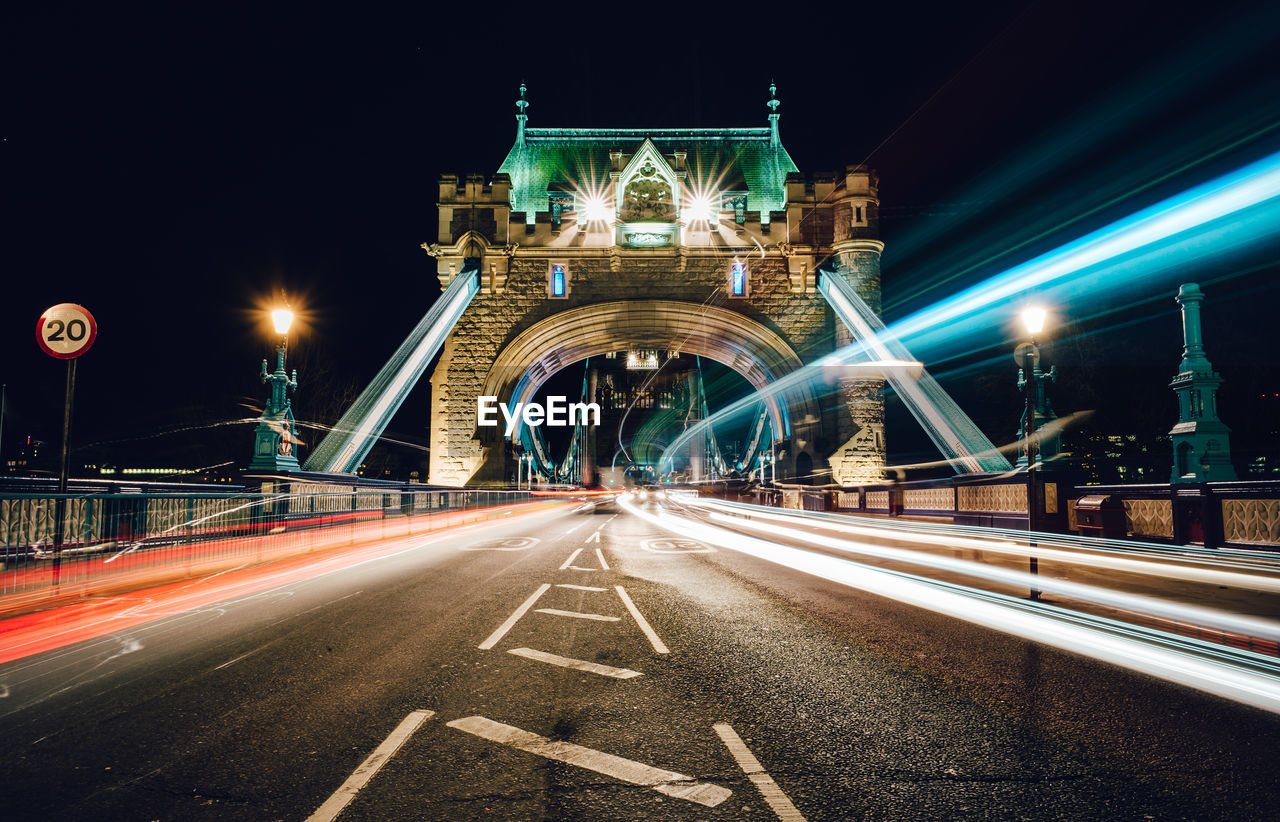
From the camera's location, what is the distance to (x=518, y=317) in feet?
117

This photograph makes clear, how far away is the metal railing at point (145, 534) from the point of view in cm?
716

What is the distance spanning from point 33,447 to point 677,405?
103373mm

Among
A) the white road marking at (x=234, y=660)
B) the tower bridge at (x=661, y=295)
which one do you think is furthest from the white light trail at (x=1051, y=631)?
the tower bridge at (x=661, y=295)

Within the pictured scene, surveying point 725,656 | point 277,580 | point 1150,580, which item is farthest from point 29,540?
point 1150,580

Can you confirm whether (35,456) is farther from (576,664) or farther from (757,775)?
(757,775)

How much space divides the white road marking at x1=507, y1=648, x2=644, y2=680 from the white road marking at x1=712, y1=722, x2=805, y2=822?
1.09m

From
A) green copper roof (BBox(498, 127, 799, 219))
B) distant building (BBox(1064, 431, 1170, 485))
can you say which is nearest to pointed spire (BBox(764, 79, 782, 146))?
green copper roof (BBox(498, 127, 799, 219))

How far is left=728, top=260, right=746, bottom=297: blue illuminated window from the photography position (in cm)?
3528

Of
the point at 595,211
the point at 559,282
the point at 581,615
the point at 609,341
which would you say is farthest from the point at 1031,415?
the point at 609,341

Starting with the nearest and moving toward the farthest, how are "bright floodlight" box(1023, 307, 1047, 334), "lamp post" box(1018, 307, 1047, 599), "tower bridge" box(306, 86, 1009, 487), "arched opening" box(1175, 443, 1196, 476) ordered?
1. "lamp post" box(1018, 307, 1047, 599)
2. "bright floodlight" box(1023, 307, 1047, 334)
3. "arched opening" box(1175, 443, 1196, 476)
4. "tower bridge" box(306, 86, 1009, 487)

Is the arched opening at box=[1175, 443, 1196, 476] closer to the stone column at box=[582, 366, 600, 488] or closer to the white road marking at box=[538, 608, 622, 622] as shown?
the white road marking at box=[538, 608, 622, 622]

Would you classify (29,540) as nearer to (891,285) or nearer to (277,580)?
(277,580)

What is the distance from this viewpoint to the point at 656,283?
3603cm

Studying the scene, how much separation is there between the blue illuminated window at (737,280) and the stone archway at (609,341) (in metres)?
1.13
